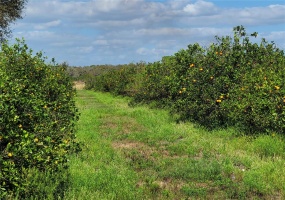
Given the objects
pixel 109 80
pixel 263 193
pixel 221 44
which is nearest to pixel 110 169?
pixel 263 193

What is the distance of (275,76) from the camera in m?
9.85

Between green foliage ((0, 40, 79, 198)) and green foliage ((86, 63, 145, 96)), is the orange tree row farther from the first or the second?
green foliage ((86, 63, 145, 96))

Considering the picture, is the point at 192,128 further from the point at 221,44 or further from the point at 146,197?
the point at 146,197

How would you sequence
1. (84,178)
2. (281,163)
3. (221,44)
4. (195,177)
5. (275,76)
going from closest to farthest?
1. (84,178)
2. (195,177)
3. (281,163)
4. (275,76)
5. (221,44)

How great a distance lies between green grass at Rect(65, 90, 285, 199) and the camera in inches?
238

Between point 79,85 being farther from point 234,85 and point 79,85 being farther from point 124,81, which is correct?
point 234,85

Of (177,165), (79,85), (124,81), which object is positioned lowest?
(177,165)

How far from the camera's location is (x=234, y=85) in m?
11.3

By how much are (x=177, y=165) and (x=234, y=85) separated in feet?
15.5

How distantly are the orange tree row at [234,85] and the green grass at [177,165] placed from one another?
590mm

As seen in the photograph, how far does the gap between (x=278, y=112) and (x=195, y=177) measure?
362cm

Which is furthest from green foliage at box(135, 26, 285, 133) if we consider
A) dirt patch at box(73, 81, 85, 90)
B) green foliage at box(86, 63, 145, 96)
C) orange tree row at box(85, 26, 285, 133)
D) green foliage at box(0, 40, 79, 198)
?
dirt patch at box(73, 81, 85, 90)

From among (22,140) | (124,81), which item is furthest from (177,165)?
(124,81)

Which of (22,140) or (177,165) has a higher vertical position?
(22,140)
